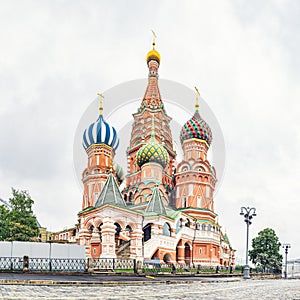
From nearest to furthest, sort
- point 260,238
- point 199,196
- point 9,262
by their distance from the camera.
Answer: point 9,262, point 199,196, point 260,238

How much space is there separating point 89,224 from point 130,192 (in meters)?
14.8

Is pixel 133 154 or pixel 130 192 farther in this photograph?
pixel 133 154

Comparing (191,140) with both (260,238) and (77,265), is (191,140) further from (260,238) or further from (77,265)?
(77,265)

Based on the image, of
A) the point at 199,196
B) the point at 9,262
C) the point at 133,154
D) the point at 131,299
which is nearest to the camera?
the point at 131,299

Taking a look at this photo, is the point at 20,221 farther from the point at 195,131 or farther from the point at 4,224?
the point at 195,131

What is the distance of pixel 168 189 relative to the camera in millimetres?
48562

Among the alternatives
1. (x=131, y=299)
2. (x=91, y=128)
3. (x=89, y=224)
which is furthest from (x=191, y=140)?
(x=131, y=299)

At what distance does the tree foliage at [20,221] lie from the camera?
35634 mm

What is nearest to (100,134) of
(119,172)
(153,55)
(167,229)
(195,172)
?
(119,172)

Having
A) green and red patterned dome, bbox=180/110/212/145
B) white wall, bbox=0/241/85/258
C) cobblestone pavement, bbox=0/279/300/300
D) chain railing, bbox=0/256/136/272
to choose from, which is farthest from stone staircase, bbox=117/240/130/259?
cobblestone pavement, bbox=0/279/300/300

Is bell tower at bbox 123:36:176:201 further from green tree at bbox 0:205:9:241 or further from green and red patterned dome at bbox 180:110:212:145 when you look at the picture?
green tree at bbox 0:205:9:241

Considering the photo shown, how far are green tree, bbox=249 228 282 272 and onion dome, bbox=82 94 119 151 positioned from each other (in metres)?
23.6

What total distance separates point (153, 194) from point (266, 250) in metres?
19.4

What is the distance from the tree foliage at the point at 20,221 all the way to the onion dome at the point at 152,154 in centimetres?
1452
